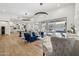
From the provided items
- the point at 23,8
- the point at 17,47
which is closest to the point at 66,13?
the point at 23,8

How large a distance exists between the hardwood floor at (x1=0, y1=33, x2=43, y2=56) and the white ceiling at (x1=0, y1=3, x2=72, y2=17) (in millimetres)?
482

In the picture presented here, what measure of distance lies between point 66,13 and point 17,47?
127 cm

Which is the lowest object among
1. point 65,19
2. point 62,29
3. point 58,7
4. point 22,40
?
point 22,40

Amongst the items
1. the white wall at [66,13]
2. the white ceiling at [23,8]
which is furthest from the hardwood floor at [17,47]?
→ the white wall at [66,13]

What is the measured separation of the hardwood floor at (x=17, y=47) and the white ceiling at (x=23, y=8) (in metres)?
0.48

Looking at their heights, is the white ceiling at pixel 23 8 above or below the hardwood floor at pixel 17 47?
above

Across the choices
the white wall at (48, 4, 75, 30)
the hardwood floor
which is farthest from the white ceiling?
the hardwood floor

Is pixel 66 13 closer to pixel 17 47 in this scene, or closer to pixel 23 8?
pixel 23 8

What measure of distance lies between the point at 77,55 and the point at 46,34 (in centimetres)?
79

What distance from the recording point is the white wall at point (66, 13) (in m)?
2.75

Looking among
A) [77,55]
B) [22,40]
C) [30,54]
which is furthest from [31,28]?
[77,55]

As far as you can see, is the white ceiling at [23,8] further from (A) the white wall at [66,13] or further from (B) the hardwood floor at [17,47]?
(B) the hardwood floor at [17,47]

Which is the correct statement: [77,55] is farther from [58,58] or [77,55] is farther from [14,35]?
[14,35]

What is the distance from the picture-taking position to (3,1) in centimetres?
275
